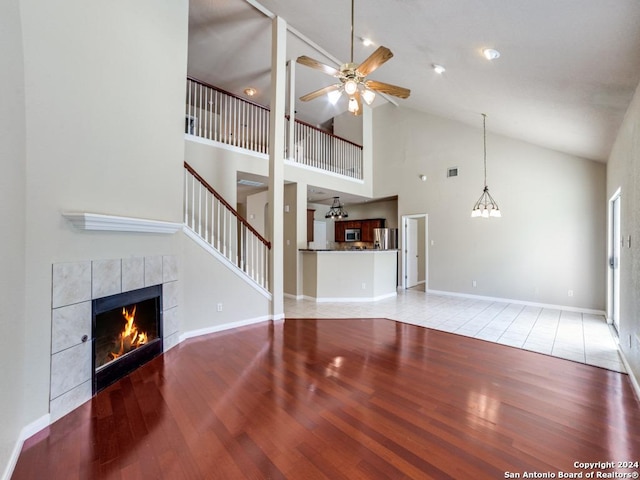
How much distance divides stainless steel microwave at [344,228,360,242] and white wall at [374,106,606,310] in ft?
6.83

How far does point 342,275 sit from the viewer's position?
5.89m

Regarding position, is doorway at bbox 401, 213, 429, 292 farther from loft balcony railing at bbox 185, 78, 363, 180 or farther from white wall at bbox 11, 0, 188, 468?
white wall at bbox 11, 0, 188, 468

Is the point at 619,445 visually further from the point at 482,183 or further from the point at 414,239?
the point at 414,239

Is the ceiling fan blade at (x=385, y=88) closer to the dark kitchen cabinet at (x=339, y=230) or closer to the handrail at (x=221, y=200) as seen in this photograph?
the handrail at (x=221, y=200)

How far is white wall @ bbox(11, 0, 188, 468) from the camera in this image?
6.04 feet

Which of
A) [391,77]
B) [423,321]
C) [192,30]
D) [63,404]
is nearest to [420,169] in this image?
[391,77]

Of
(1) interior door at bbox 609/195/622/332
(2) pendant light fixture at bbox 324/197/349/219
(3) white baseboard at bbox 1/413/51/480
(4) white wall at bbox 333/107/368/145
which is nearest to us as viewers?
(3) white baseboard at bbox 1/413/51/480

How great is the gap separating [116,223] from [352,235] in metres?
7.69

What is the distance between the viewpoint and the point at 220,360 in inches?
117

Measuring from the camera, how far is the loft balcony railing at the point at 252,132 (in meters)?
5.03

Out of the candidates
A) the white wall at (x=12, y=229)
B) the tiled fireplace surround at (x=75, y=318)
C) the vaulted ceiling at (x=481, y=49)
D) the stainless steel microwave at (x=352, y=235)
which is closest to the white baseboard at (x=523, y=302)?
the vaulted ceiling at (x=481, y=49)

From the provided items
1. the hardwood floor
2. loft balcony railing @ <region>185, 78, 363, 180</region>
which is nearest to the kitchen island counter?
loft balcony railing @ <region>185, 78, 363, 180</region>

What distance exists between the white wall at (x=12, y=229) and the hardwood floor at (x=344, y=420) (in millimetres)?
289

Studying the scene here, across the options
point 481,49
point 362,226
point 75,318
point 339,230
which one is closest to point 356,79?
point 481,49
